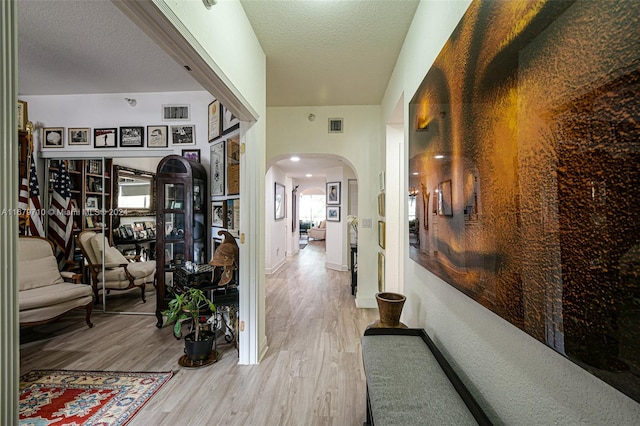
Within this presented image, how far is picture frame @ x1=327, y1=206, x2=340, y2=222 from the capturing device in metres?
7.04

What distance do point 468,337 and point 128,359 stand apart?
2894mm

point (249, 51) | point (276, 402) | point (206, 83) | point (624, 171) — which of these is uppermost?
point (249, 51)

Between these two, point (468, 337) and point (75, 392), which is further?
point (75, 392)

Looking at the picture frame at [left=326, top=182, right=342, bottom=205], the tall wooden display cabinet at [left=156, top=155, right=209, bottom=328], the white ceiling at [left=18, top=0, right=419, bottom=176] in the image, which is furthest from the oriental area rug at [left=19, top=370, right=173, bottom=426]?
the picture frame at [left=326, top=182, right=342, bottom=205]

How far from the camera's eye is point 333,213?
23.6ft

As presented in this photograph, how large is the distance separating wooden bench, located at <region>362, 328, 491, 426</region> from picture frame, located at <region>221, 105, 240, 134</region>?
2.44 meters

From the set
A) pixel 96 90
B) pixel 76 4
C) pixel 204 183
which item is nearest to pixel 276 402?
pixel 204 183

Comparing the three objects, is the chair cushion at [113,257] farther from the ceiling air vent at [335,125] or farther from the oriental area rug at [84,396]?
the ceiling air vent at [335,125]

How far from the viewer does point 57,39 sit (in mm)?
2553

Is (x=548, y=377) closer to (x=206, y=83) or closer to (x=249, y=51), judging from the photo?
(x=206, y=83)

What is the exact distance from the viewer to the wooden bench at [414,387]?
0.95 m

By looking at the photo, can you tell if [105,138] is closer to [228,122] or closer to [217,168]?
[217,168]

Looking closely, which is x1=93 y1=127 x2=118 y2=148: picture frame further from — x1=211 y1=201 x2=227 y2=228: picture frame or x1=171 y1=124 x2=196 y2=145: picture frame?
x1=211 y1=201 x2=227 y2=228: picture frame

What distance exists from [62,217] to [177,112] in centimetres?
207
